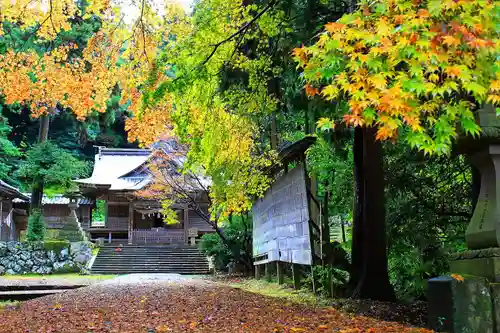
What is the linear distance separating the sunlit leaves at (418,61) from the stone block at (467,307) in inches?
82.6

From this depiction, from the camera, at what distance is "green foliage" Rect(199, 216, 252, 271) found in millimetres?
21375

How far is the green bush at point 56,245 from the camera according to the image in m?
23.7

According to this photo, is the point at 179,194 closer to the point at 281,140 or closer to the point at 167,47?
the point at 281,140

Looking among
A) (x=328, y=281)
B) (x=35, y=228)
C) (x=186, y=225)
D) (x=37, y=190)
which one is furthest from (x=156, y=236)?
(x=328, y=281)

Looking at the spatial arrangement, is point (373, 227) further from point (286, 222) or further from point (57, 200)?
point (57, 200)

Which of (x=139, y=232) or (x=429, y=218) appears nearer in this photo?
(x=429, y=218)

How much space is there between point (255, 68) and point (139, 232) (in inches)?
926

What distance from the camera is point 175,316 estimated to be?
694 cm

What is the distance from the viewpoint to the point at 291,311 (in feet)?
25.0

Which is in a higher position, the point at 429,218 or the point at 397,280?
the point at 429,218

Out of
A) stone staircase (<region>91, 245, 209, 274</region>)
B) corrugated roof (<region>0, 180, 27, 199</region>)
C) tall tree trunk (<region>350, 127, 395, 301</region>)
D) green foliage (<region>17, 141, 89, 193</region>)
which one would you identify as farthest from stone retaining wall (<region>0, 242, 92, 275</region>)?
tall tree trunk (<region>350, 127, 395, 301</region>)

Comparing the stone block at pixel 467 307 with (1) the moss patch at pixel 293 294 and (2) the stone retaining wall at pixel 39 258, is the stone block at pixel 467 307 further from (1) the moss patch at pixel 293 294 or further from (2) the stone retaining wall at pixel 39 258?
(2) the stone retaining wall at pixel 39 258

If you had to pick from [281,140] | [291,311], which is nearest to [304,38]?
[291,311]

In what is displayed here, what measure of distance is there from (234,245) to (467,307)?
1665 centimetres
